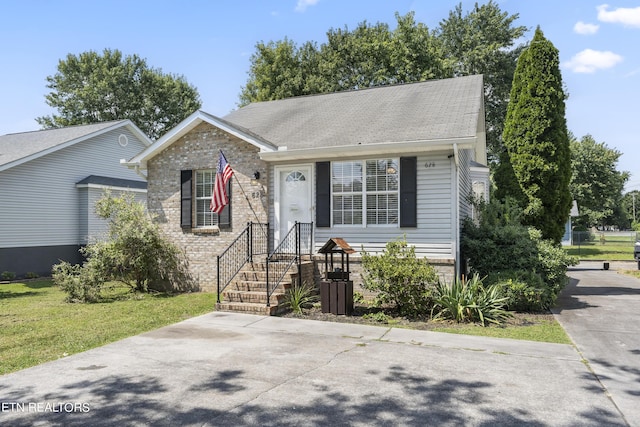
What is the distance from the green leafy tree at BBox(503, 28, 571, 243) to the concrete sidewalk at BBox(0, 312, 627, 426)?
21.6ft

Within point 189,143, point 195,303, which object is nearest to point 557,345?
point 195,303

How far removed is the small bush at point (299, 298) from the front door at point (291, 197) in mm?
1798

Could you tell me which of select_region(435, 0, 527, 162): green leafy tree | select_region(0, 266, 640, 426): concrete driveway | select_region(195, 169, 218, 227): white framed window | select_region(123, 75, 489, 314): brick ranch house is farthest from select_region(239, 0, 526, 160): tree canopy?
select_region(0, 266, 640, 426): concrete driveway

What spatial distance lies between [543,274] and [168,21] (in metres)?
11.7

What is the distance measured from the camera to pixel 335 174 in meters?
10.4

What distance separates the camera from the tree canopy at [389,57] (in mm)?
27234

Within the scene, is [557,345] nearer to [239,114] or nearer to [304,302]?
[304,302]

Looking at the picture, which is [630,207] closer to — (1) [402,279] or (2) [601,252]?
(2) [601,252]

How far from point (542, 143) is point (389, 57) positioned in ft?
56.1

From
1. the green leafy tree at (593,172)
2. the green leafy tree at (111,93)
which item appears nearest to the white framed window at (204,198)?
the green leafy tree at (111,93)

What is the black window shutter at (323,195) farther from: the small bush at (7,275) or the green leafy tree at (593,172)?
the green leafy tree at (593,172)

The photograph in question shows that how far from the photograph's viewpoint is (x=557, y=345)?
20.8 feet

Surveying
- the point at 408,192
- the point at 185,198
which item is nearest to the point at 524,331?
the point at 408,192

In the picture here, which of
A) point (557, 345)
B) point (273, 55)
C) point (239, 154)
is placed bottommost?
point (557, 345)
